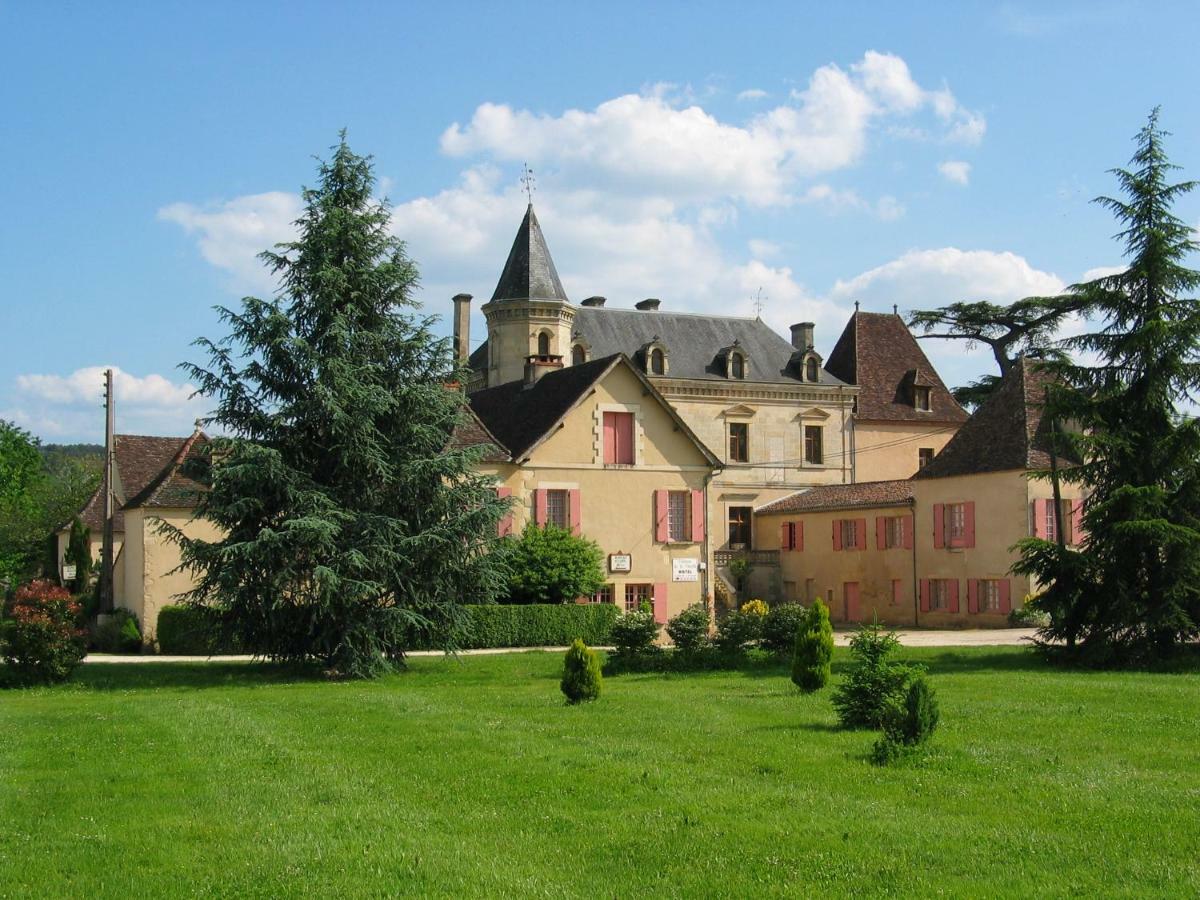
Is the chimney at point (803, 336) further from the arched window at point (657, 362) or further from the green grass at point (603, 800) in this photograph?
the green grass at point (603, 800)

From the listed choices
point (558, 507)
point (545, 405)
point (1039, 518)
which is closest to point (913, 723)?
point (558, 507)

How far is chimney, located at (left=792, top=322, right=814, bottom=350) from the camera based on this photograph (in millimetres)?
59125

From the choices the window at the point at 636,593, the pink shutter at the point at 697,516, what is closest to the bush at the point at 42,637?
the window at the point at 636,593

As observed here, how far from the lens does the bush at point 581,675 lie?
17.3m

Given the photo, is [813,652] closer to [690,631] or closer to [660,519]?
[690,631]

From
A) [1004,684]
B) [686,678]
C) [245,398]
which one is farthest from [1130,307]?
[245,398]

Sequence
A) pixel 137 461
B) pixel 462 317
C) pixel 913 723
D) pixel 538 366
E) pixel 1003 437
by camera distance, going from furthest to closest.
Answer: pixel 462 317
pixel 538 366
pixel 137 461
pixel 1003 437
pixel 913 723

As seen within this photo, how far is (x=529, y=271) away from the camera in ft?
174

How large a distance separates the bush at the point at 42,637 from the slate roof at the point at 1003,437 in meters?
26.1

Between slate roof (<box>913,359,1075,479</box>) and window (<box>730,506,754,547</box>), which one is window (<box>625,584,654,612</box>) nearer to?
slate roof (<box>913,359,1075,479</box>)

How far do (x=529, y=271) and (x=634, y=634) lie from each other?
31214 millimetres

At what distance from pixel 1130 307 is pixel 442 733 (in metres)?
16.0

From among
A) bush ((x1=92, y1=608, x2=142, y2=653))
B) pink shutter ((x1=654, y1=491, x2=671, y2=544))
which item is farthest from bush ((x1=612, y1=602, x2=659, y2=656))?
bush ((x1=92, y1=608, x2=142, y2=653))

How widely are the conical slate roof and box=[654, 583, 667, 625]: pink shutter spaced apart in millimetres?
A: 18540
